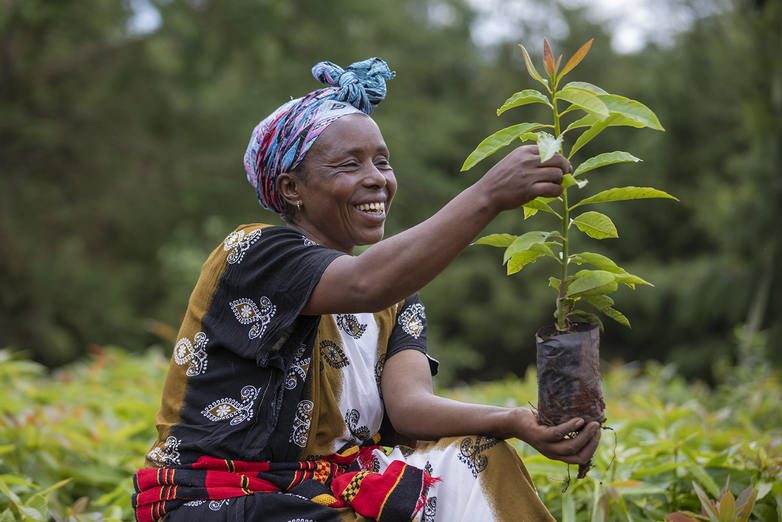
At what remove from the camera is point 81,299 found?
1106 centimetres

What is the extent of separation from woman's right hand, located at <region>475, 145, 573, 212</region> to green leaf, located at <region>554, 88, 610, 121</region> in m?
0.12

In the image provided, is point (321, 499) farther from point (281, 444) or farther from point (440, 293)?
point (440, 293)

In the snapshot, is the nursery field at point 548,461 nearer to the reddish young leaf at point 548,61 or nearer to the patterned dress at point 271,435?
the patterned dress at point 271,435

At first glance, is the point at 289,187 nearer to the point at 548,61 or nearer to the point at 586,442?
the point at 548,61

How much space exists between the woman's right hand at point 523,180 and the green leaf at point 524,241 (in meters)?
0.11

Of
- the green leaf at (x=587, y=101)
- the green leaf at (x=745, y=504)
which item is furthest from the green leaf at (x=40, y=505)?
the green leaf at (x=745, y=504)

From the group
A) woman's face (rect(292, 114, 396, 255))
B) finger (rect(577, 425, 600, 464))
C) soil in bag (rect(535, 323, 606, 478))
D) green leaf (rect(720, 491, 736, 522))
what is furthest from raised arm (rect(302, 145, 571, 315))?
green leaf (rect(720, 491, 736, 522))

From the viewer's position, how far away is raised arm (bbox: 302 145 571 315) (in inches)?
57.1

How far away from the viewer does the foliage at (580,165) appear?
145 centimetres

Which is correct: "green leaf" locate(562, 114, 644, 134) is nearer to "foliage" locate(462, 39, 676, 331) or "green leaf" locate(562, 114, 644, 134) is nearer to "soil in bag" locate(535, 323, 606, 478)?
"foliage" locate(462, 39, 676, 331)

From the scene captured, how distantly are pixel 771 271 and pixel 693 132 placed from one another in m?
8.74

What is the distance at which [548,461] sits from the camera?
2.63 meters

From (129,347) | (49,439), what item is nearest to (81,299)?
(129,347)

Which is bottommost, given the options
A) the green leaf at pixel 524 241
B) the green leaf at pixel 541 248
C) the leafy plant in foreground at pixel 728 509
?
the leafy plant in foreground at pixel 728 509
